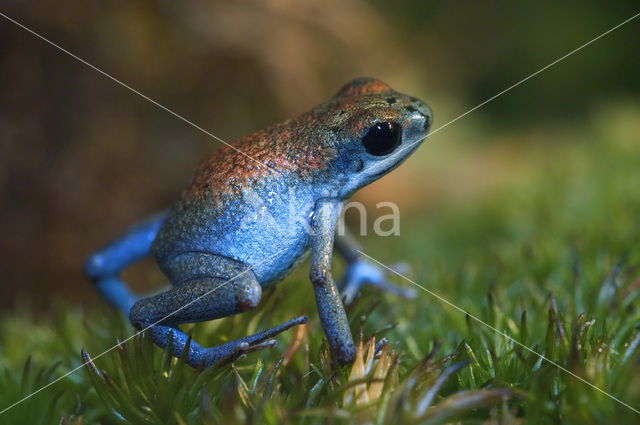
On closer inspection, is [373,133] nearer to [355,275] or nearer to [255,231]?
[255,231]

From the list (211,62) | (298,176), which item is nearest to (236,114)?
(211,62)

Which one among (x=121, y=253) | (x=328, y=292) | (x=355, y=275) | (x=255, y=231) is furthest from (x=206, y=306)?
(x=355, y=275)

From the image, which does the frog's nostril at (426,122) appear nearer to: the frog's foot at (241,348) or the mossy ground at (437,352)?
the mossy ground at (437,352)

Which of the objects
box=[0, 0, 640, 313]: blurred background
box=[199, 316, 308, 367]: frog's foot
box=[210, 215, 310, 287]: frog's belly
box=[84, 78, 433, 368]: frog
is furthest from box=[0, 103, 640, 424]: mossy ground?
box=[0, 0, 640, 313]: blurred background

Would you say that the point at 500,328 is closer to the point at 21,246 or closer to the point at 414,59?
the point at 21,246

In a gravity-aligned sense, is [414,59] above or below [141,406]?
above

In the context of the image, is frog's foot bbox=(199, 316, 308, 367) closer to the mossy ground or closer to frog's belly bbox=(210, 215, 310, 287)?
the mossy ground
